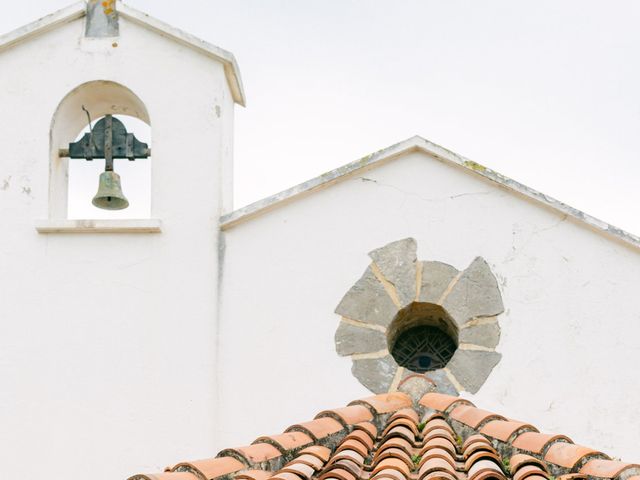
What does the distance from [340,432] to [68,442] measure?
260 cm

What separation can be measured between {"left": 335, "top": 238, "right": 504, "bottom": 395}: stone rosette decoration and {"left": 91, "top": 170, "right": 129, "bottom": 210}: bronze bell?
1.85m

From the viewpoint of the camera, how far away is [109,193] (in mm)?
9094

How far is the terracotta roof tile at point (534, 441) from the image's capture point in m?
Result: 5.90

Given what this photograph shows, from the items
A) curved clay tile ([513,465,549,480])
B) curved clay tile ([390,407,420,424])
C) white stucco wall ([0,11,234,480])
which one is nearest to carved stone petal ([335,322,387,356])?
white stucco wall ([0,11,234,480])

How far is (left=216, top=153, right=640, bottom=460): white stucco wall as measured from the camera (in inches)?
317

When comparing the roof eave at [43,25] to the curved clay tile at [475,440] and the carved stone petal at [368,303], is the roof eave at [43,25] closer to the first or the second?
the carved stone petal at [368,303]

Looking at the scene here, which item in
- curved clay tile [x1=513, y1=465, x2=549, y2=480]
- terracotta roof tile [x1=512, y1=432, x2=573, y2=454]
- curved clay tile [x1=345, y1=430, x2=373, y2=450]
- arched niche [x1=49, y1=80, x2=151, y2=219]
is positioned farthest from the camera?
arched niche [x1=49, y1=80, x2=151, y2=219]

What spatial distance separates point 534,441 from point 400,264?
8.50 feet

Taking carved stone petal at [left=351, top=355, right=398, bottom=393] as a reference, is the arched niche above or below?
above

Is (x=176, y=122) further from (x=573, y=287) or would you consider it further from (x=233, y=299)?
(x=573, y=287)

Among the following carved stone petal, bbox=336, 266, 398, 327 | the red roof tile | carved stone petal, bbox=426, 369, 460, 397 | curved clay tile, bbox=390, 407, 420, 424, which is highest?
carved stone petal, bbox=336, 266, 398, 327

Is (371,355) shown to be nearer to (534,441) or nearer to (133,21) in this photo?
(534,441)

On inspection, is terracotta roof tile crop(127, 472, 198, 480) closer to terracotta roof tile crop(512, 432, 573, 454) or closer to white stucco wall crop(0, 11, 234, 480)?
terracotta roof tile crop(512, 432, 573, 454)

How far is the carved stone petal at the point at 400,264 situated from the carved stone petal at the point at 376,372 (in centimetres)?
39
